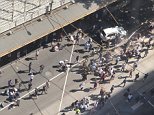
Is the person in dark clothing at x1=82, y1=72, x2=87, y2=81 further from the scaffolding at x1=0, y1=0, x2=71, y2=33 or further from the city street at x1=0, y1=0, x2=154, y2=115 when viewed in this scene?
the scaffolding at x1=0, y1=0, x2=71, y2=33

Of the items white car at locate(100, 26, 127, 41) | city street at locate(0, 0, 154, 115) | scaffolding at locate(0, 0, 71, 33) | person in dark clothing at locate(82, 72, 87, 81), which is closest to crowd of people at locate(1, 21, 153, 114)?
person in dark clothing at locate(82, 72, 87, 81)

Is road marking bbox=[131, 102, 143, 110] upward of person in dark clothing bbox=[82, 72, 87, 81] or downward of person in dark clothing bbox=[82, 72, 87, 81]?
downward

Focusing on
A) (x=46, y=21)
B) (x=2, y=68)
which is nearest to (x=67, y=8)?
(x=46, y=21)

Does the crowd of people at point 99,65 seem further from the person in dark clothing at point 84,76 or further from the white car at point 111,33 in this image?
the white car at point 111,33

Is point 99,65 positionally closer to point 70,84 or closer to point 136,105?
point 70,84

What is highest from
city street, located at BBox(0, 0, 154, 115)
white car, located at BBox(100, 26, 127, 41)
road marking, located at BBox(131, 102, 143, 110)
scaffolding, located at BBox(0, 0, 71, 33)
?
scaffolding, located at BBox(0, 0, 71, 33)

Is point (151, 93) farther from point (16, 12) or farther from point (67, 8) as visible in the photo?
point (16, 12)
